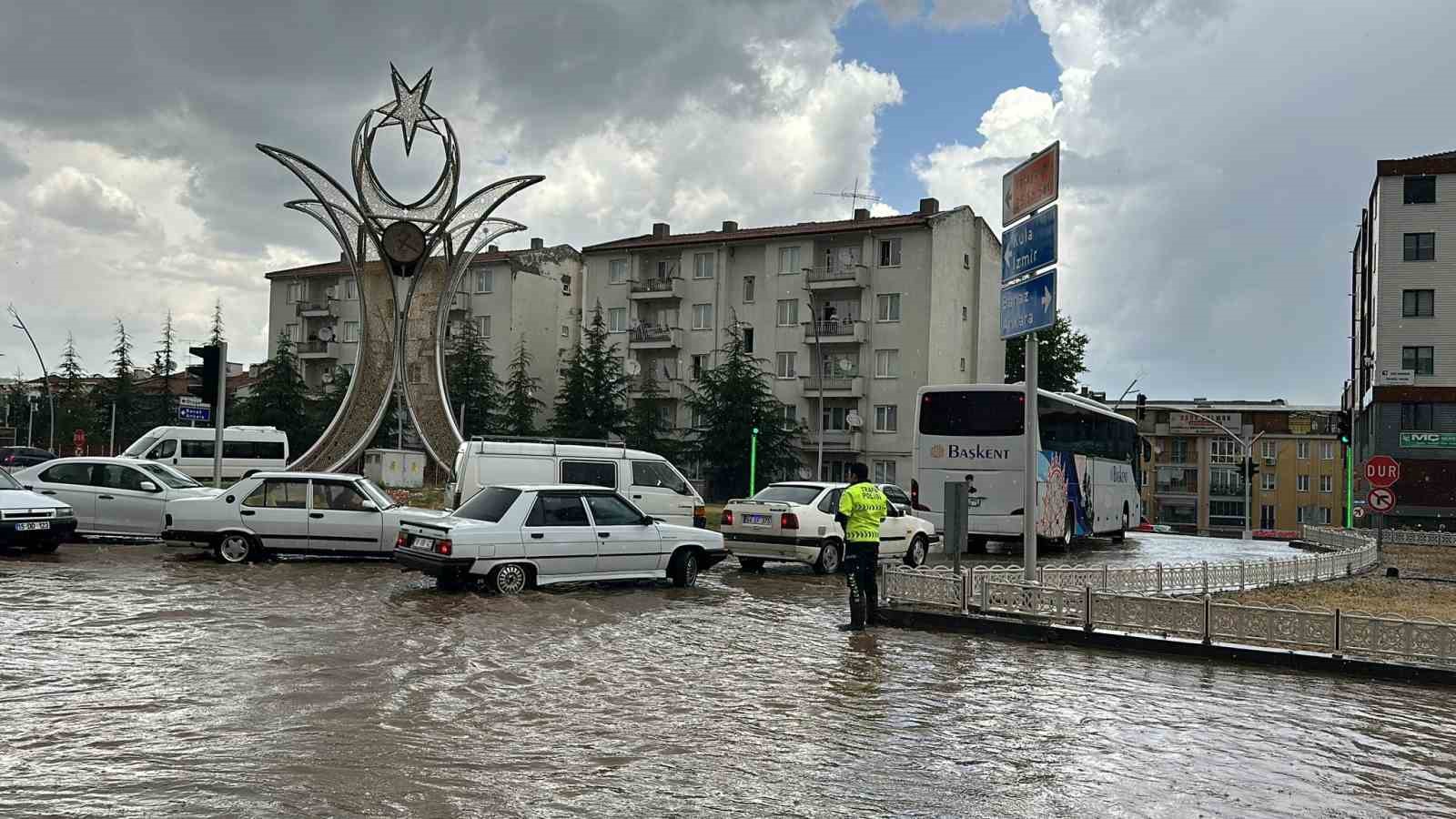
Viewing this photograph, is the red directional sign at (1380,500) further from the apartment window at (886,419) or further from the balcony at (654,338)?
the balcony at (654,338)

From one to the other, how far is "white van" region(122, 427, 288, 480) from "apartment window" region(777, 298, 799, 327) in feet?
89.0

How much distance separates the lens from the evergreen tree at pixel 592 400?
6431 cm

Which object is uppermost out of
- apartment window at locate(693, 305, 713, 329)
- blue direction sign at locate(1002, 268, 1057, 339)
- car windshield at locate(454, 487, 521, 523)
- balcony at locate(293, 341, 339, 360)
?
apartment window at locate(693, 305, 713, 329)

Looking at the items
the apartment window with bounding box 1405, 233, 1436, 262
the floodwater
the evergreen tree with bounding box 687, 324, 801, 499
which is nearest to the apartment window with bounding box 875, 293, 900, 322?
the evergreen tree with bounding box 687, 324, 801, 499

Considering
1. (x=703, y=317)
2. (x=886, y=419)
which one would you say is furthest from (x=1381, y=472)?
(x=703, y=317)

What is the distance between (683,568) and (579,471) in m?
5.13

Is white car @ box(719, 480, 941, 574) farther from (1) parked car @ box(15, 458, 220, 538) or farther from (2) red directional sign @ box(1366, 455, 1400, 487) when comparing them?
(2) red directional sign @ box(1366, 455, 1400, 487)

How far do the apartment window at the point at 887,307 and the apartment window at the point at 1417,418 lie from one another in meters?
22.9

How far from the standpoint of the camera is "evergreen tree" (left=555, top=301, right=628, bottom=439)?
64312 mm

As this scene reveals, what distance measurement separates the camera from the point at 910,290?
58.8 meters

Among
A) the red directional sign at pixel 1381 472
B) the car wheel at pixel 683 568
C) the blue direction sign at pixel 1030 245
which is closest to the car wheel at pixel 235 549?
the car wheel at pixel 683 568

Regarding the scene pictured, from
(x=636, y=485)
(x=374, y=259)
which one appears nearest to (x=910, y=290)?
(x=374, y=259)

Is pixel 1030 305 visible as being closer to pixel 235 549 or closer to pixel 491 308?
pixel 235 549

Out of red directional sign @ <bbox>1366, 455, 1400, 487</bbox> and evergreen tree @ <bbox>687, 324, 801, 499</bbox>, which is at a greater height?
evergreen tree @ <bbox>687, 324, 801, 499</bbox>
